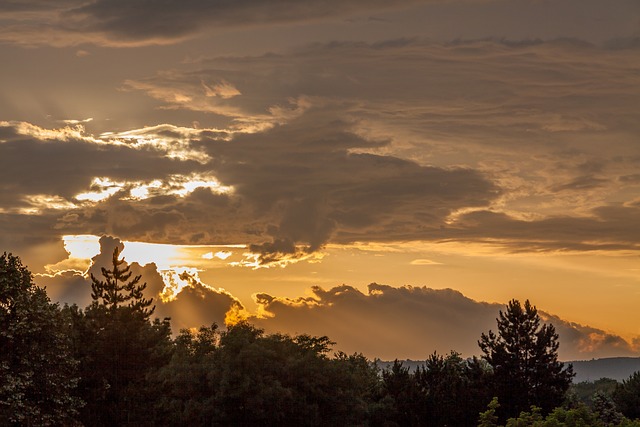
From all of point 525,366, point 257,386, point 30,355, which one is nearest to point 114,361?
point 257,386

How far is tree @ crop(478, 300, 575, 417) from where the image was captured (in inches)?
3472

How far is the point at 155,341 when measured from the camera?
9069 cm

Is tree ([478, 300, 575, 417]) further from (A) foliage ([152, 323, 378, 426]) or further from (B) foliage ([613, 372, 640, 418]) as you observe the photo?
(B) foliage ([613, 372, 640, 418])

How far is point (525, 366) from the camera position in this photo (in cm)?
8962

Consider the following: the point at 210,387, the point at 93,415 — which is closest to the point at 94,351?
the point at 93,415

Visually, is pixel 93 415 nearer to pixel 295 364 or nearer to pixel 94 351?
pixel 94 351

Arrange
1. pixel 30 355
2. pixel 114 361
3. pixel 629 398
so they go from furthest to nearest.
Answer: pixel 629 398 < pixel 114 361 < pixel 30 355

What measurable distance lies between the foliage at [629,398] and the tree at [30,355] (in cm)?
8458

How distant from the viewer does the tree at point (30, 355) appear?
202 ft

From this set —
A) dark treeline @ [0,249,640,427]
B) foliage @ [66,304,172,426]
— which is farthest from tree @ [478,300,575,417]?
foliage @ [66,304,172,426]

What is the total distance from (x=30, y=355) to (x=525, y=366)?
48.7 m

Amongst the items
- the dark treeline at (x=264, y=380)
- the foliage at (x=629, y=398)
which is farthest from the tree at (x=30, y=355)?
the foliage at (x=629, y=398)

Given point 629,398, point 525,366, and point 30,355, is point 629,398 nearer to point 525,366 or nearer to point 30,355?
point 525,366

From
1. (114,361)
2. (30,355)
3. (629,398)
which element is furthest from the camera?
(629,398)
